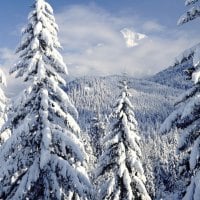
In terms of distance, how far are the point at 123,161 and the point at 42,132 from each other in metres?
11.1

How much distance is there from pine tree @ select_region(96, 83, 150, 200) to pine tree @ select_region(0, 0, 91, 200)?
8746mm

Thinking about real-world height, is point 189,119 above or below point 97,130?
below

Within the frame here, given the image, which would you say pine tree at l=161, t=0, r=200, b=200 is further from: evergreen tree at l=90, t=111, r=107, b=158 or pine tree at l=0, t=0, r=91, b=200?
evergreen tree at l=90, t=111, r=107, b=158

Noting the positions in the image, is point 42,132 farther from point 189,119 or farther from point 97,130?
point 97,130

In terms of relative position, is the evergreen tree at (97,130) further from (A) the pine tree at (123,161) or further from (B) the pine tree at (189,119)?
(B) the pine tree at (189,119)

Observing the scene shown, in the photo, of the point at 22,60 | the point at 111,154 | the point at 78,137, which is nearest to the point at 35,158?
the point at 78,137

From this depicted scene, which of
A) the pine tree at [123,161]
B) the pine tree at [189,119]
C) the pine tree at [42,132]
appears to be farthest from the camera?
the pine tree at [123,161]

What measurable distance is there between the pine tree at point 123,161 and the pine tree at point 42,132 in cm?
875

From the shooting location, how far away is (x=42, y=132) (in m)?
→ 17.6

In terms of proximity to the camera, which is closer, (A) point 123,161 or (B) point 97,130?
(A) point 123,161

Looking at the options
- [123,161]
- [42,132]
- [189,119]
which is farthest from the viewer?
[123,161]

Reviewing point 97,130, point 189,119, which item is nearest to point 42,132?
point 189,119

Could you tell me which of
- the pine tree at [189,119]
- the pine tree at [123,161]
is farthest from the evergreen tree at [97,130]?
the pine tree at [189,119]

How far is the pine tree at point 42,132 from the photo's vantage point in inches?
685
